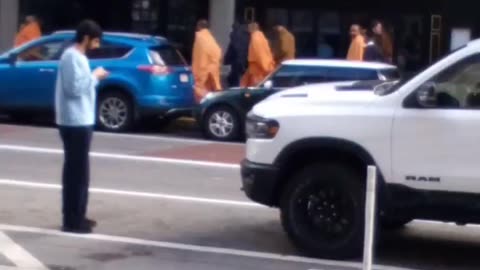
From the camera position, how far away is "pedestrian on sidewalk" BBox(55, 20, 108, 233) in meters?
12.4

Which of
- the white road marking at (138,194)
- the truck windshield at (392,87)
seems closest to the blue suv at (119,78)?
the white road marking at (138,194)

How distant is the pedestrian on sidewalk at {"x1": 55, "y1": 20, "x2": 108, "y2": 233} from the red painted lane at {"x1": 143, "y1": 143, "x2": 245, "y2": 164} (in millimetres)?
6435

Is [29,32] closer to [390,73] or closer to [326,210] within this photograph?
[390,73]

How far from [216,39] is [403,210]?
16.7m

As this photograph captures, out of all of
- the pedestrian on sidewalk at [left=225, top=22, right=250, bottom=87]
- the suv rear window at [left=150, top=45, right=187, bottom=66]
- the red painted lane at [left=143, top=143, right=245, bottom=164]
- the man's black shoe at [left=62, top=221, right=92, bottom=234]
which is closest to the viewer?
the man's black shoe at [left=62, top=221, right=92, bottom=234]

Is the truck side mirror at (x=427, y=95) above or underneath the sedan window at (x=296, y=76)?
above

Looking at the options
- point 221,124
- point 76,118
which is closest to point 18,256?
point 76,118

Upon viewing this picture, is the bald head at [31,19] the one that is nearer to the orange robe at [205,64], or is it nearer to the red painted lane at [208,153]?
the orange robe at [205,64]

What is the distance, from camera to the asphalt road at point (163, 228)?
11688 millimetres

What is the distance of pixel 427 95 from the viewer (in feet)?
37.1

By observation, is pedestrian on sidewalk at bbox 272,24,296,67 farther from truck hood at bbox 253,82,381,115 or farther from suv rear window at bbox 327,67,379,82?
truck hood at bbox 253,82,381,115

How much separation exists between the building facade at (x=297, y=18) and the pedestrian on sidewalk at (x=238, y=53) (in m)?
1.51

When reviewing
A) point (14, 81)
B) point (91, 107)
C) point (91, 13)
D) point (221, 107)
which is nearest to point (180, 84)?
point (221, 107)

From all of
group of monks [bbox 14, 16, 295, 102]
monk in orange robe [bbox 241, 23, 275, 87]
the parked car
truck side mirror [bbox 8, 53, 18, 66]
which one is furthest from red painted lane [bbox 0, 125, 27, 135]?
monk in orange robe [bbox 241, 23, 275, 87]
